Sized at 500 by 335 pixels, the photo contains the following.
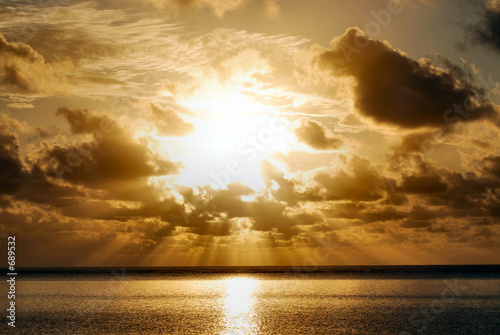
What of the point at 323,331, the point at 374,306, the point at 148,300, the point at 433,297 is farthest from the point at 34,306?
the point at 433,297

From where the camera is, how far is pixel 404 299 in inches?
4016

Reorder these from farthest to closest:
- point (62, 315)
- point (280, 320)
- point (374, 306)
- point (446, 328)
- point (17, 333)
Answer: point (374, 306) → point (62, 315) → point (280, 320) → point (446, 328) → point (17, 333)

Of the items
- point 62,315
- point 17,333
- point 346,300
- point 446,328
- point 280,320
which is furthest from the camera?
point 346,300

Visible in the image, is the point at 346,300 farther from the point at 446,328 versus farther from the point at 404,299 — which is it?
the point at 446,328

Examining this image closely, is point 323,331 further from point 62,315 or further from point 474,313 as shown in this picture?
point 62,315

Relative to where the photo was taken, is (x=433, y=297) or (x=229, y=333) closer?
(x=229, y=333)

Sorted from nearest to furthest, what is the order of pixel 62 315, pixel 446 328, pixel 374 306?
1. pixel 446 328
2. pixel 62 315
3. pixel 374 306

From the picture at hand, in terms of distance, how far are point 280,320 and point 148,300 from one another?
4474cm

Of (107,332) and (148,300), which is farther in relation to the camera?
(148,300)

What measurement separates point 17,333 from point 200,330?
21.5 metres

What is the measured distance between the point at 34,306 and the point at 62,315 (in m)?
16.6

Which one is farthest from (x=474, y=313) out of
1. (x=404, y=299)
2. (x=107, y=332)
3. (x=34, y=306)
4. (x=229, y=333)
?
(x=34, y=306)

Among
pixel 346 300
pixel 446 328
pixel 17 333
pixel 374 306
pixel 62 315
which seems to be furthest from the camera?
pixel 346 300

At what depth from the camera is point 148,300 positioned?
106m
